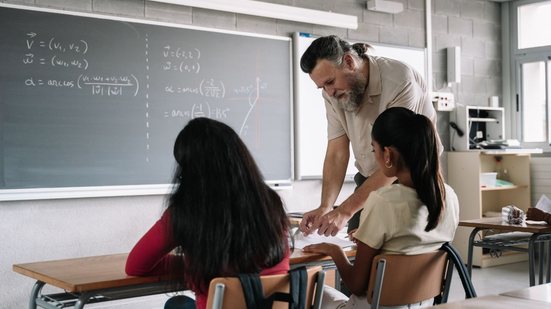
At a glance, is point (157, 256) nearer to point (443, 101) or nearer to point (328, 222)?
point (328, 222)

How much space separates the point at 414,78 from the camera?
2.63 meters

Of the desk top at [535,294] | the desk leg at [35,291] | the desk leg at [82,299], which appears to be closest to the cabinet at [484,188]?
the desk leg at [35,291]

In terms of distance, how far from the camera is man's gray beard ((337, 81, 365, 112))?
2.60m

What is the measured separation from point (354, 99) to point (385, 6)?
10.1 feet

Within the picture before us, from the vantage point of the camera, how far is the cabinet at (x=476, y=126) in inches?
238

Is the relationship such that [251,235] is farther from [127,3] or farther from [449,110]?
[449,110]

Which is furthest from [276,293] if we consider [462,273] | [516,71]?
[516,71]

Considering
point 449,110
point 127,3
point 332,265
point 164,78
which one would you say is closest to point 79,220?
point 164,78

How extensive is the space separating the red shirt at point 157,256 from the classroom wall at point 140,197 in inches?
83.1

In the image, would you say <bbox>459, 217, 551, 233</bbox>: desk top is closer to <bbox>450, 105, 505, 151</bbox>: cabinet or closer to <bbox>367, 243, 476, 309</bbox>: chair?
<bbox>367, 243, 476, 309</bbox>: chair

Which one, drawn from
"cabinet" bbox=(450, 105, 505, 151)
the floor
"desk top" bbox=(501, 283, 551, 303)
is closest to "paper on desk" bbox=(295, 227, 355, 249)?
"desk top" bbox=(501, 283, 551, 303)

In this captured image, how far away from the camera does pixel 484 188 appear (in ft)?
19.2

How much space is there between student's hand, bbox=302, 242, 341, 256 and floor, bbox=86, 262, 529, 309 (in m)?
2.09

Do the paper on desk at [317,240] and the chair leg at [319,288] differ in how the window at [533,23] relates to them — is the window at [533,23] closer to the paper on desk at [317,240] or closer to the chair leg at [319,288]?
the paper on desk at [317,240]
